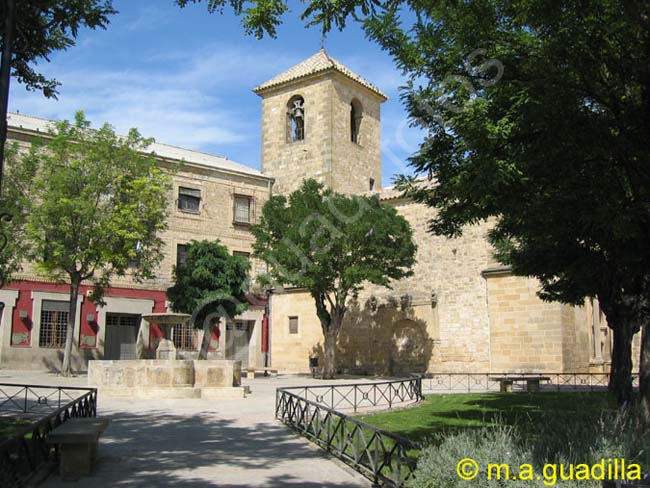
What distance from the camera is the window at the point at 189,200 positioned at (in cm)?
3097

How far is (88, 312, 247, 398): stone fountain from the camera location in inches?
613

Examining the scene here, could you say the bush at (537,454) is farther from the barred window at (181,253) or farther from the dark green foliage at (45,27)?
the barred window at (181,253)

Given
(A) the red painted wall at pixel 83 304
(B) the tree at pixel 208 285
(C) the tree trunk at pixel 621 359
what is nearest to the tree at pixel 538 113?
(C) the tree trunk at pixel 621 359

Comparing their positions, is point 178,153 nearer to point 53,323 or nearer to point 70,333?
point 53,323

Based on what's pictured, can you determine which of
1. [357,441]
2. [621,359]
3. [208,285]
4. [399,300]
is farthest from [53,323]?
[357,441]

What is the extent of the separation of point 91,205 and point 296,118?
1452cm

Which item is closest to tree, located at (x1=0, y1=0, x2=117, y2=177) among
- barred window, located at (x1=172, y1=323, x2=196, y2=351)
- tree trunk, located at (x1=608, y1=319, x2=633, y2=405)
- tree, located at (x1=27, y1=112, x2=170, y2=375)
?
tree trunk, located at (x1=608, y1=319, x2=633, y2=405)

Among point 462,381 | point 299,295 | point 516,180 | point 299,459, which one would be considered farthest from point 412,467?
point 299,295

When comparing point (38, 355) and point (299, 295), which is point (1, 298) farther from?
point (299, 295)

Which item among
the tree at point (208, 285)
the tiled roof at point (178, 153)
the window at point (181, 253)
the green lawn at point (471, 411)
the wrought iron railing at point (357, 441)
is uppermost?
the tiled roof at point (178, 153)

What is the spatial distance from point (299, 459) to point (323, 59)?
91.9 feet

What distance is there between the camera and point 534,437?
5871 millimetres

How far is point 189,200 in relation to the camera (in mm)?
31312

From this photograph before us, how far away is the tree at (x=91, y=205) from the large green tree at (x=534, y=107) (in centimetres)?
1621
